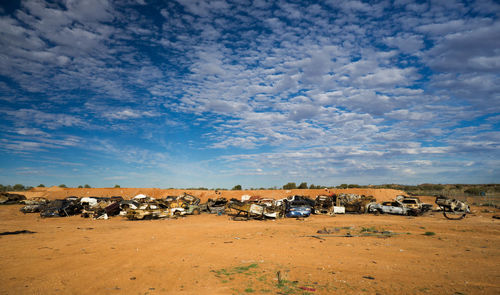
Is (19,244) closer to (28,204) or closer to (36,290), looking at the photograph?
(36,290)

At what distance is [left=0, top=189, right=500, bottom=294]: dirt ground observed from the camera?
20.7 ft

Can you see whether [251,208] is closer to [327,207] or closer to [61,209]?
[327,207]

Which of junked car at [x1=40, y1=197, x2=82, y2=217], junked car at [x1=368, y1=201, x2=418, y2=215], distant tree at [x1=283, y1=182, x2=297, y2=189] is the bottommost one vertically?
junked car at [x1=40, y1=197, x2=82, y2=217]

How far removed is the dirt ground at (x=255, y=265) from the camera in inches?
248

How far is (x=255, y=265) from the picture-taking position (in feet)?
27.2

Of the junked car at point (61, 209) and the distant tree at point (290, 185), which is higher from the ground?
the distant tree at point (290, 185)

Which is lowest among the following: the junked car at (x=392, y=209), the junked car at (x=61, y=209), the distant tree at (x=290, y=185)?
the junked car at (x=61, y=209)

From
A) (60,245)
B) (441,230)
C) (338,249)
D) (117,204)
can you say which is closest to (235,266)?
(338,249)

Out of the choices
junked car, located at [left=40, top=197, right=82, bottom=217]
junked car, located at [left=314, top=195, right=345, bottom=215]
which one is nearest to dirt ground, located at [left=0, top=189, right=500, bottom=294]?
junked car, located at [left=314, top=195, right=345, bottom=215]

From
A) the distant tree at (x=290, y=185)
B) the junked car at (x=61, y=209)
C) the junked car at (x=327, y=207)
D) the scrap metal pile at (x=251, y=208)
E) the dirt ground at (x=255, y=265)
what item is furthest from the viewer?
the distant tree at (x=290, y=185)

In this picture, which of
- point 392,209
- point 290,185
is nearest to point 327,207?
point 392,209

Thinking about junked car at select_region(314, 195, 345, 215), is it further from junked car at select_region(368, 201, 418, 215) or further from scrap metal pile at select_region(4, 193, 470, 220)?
junked car at select_region(368, 201, 418, 215)

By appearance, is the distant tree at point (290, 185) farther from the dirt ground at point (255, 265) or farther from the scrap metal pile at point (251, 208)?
the dirt ground at point (255, 265)

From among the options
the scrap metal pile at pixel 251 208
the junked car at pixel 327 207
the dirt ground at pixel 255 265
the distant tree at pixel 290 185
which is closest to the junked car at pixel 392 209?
the scrap metal pile at pixel 251 208
